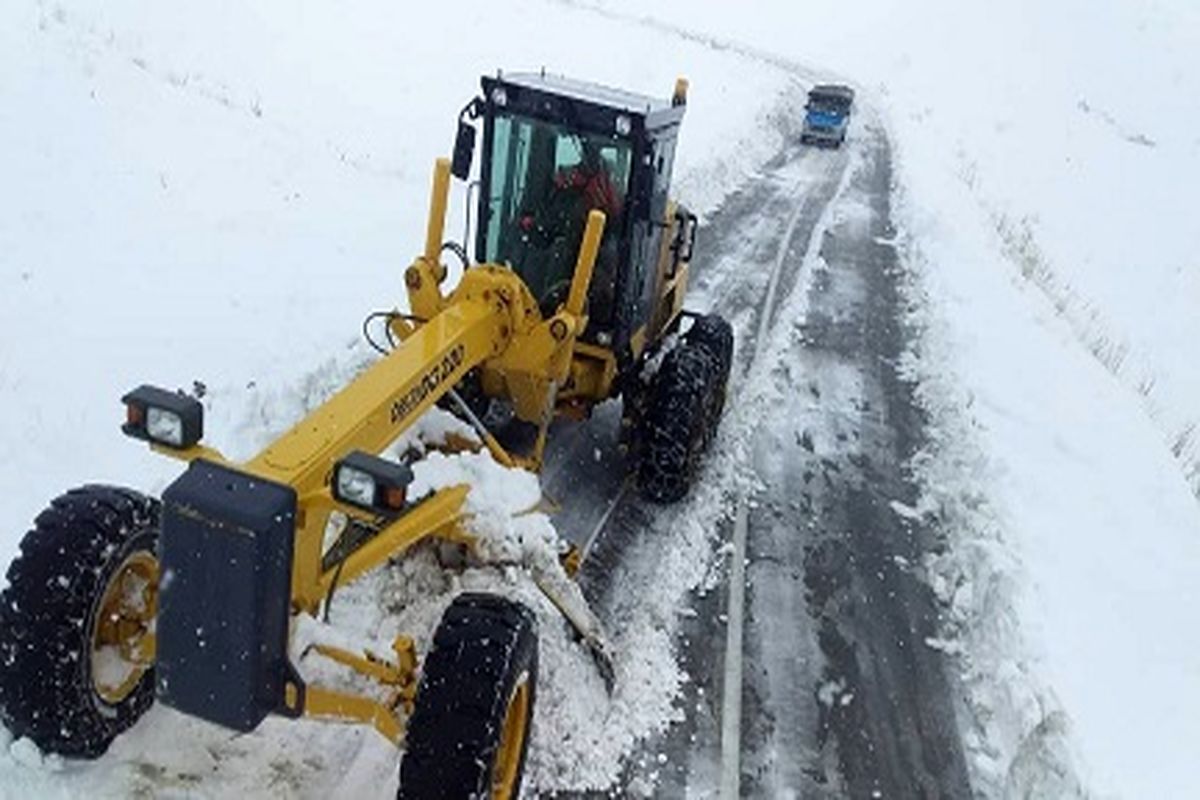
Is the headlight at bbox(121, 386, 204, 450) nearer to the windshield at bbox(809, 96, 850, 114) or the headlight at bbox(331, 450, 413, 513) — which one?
the headlight at bbox(331, 450, 413, 513)

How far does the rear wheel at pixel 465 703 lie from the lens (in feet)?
14.2

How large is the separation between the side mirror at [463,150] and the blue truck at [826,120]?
83.8ft

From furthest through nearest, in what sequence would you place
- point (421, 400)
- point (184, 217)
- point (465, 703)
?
point (184, 217) → point (421, 400) → point (465, 703)

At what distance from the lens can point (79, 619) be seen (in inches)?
183

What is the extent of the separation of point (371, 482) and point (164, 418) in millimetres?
891

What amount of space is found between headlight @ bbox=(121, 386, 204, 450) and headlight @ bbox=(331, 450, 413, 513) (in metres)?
0.62

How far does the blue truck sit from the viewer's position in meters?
31.5

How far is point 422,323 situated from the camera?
715 centimetres

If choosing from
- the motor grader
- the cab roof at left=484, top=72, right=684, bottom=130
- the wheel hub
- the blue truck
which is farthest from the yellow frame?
the blue truck

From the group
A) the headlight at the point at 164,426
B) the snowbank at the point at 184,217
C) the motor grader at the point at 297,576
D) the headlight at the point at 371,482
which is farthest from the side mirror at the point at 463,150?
the headlight at the point at 371,482

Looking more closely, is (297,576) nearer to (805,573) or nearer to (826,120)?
(805,573)

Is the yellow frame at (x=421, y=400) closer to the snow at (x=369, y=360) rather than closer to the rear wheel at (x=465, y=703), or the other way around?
the rear wheel at (x=465, y=703)

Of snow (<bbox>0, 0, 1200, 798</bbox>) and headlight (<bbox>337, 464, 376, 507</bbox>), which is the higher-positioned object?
headlight (<bbox>337, 464, 376, 507</bbox>)

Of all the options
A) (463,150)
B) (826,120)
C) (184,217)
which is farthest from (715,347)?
(826,120)
